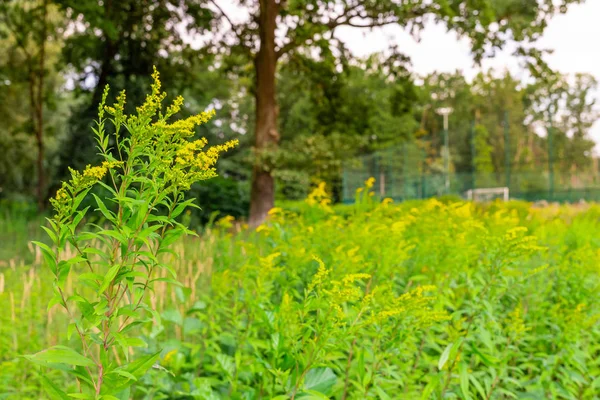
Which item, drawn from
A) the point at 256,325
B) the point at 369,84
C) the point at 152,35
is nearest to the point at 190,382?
the point at 256,325

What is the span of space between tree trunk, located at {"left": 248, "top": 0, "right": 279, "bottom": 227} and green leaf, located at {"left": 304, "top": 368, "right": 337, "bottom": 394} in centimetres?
1000

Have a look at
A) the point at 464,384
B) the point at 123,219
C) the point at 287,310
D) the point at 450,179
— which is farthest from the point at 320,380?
the point at 450,179

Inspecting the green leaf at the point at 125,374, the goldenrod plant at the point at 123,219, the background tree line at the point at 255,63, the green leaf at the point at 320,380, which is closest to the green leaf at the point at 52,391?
the goldenrod plant at the point at 123,219

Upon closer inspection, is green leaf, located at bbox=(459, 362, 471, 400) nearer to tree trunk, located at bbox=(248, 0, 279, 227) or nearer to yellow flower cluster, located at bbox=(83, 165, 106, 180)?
yellow flower cluster, located at bbox=(83, 165, 106, 180)

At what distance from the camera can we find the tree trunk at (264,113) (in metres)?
12.4

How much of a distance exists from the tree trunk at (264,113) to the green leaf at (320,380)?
10.0 m

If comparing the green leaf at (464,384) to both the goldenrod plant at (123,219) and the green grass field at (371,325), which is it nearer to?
the green grass field at (371,325)

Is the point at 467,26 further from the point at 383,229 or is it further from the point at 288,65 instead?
the point at 383,229

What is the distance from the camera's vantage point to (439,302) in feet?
9.48

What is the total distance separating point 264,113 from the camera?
12641mm

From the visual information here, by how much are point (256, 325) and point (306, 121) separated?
30697mm

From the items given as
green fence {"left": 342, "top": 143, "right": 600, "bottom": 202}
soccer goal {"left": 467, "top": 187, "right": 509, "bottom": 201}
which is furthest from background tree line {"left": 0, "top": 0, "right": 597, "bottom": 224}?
soccer goal {"left": 467, "top": 187, "right": 509, "bottom": 201}

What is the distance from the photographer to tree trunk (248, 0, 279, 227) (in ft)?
40.8

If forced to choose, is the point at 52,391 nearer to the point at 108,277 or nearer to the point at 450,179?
the point at 108,277
